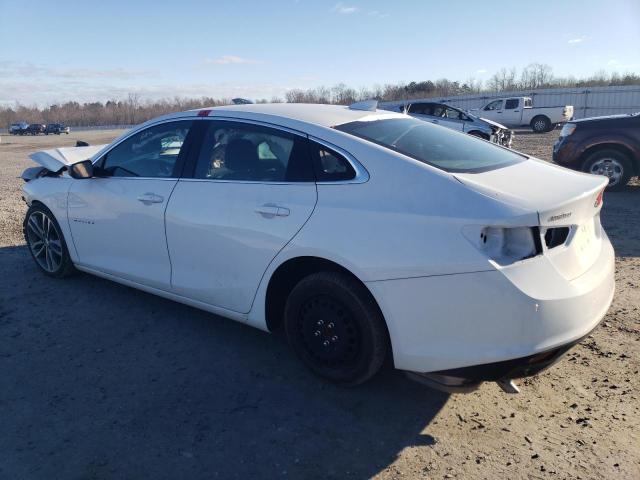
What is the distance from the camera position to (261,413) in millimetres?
2967

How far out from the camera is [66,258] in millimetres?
4914

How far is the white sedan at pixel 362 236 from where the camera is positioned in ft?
8.14

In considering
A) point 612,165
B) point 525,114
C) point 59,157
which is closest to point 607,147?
point 612,165

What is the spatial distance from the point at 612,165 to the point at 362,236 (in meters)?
7.81

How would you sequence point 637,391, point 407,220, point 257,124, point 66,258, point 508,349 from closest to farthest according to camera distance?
→ point 508,349 < point 407,220 < point 637,391 < point 257,124 < point 66,258

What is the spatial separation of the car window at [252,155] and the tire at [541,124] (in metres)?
28.9

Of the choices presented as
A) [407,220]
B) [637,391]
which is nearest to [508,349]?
[407,220]

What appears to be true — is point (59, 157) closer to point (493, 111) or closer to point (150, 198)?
point (150, 198)

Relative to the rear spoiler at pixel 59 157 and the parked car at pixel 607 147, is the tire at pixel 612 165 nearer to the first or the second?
the parked car at pixel 607 147

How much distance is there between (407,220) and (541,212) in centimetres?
64

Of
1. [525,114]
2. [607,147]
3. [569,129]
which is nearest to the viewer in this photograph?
[607,147]

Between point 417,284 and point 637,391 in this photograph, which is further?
point 637,391

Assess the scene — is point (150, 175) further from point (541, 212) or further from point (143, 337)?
point (541, 212)

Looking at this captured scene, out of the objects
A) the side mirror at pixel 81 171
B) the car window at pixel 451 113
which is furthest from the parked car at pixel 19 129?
the side mirror at pixel 81 171
